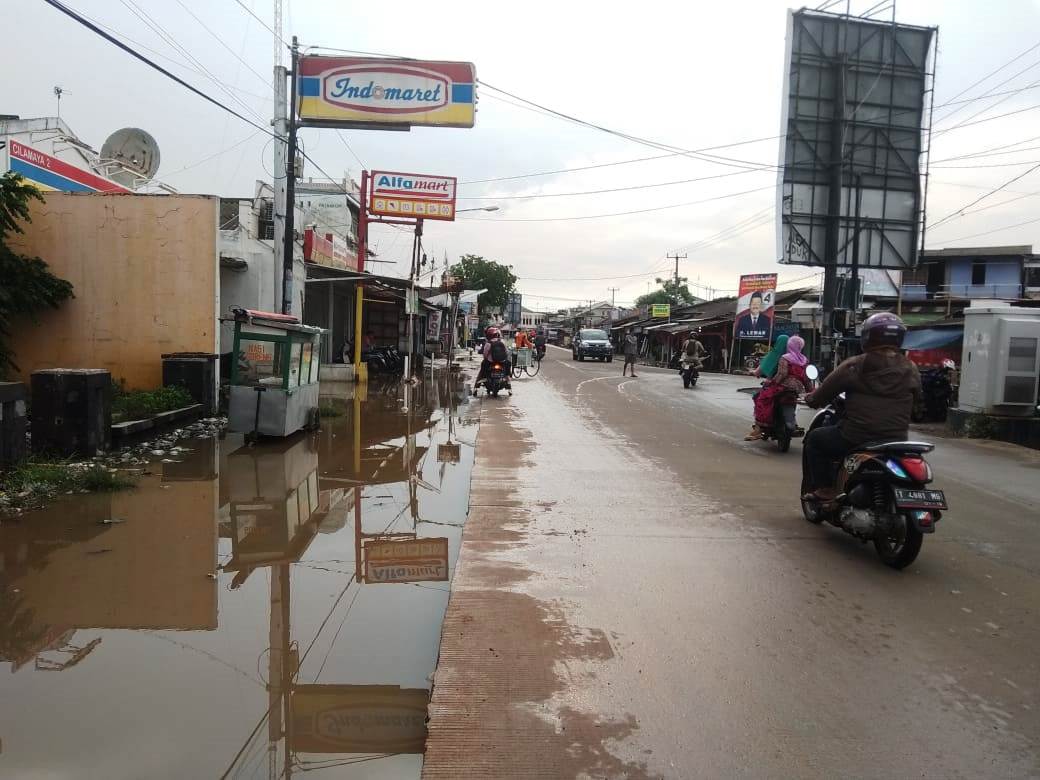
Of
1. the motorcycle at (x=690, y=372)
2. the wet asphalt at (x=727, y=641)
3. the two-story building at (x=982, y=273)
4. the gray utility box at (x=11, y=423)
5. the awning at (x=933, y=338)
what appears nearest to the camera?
the wet asphalt at (x=727, y=641)

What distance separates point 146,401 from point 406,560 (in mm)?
6991

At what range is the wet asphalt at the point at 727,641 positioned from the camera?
3004 mm

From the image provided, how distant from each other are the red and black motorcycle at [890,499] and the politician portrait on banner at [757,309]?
29.4 metres

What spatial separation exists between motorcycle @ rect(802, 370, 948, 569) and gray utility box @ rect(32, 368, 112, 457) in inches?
298

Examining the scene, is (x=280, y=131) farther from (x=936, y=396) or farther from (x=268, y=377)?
(x=936, y=396)

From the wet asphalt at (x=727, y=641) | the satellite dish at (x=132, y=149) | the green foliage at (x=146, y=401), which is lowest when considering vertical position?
the wet asphalt at (x=727, y=641)

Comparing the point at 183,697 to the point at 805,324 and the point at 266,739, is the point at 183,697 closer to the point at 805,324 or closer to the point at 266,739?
the point at 266,739

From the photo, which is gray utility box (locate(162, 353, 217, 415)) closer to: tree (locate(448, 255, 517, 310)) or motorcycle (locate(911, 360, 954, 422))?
motorcycle (locate(911, 360, 954, 422))

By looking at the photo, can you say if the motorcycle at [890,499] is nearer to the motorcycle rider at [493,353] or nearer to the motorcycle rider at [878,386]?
the motorcycle rider at [878,386]

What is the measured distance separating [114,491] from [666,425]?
8727 mm

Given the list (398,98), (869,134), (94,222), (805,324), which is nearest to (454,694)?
(94,222)

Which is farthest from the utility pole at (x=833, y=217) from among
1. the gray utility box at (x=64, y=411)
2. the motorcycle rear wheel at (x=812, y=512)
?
the gray utility box at (x=64, y=411)

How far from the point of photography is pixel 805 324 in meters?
33.0

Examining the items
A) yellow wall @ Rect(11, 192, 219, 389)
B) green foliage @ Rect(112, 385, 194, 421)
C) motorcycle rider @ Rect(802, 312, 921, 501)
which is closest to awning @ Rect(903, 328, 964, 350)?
motorcycle rider @ Rect(802, 312, 921, 501)
